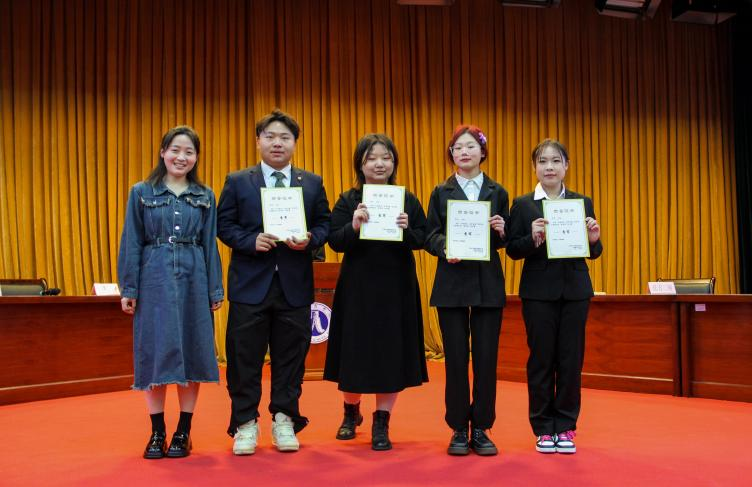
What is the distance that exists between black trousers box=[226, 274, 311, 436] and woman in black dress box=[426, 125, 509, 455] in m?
0.64

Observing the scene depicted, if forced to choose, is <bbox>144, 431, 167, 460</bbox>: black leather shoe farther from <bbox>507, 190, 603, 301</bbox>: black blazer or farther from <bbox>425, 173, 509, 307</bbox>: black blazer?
<bbox>507, 190, 603, 301</bbox>: black blazer

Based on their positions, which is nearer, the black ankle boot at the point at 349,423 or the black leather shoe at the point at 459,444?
the black leather shoe at the point at 459,444

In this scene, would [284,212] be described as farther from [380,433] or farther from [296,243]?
[380,433]

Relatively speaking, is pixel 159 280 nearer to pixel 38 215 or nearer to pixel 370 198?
pixel 370 198

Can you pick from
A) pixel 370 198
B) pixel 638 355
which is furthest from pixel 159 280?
pixel 638 355

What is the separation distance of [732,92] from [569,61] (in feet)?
6.96

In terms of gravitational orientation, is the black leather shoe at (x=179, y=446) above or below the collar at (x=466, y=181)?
below

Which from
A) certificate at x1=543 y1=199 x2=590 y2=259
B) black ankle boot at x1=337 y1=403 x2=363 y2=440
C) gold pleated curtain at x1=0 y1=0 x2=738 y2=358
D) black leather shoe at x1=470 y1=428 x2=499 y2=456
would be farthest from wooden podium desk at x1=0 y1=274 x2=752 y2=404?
black leather shoe at x1=470 y1=428 x2=499 y2=456

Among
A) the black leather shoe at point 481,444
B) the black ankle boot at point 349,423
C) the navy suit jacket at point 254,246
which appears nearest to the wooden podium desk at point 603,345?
the black ankle boot at point 349,423

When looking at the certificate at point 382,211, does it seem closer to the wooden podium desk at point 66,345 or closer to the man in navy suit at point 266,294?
the man in navy suit at point 266,294

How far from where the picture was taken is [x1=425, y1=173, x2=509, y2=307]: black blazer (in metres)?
3.07

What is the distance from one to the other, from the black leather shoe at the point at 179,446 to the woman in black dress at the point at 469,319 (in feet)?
3.70

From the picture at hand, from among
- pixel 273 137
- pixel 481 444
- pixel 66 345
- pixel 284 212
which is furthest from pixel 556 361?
pixel 66 345

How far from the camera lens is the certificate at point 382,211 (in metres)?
3.07
